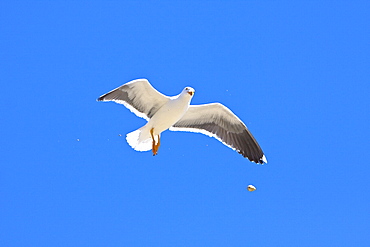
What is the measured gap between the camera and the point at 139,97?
7.76 metres

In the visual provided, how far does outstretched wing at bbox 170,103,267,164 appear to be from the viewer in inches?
340

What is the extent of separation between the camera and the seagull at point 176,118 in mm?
7523

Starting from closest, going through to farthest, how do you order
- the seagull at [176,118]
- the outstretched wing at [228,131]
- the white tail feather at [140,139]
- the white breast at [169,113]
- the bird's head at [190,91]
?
the bird's head at [190,91]
the white breast at [169,113]
the seagull at [176,118]
the white tail feather at [140,139]
the outstretched wing at [228,131]

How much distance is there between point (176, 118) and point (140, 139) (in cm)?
65

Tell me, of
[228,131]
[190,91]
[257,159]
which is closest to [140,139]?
[190,91]

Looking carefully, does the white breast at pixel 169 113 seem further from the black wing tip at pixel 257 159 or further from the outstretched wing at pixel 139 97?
the black wing tip at pixel 257 159

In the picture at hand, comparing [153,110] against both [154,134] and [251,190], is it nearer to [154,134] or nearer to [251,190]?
[154,134]

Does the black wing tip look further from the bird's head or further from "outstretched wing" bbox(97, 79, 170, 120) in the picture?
the bird's head

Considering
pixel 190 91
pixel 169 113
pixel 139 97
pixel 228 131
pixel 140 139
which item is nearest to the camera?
pixel 190 91

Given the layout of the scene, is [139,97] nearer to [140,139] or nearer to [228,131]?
[140,139]

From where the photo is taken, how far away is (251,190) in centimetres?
746

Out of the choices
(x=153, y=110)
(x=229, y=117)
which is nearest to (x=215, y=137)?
(x=229, y=117)

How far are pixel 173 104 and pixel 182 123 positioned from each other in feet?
4.08

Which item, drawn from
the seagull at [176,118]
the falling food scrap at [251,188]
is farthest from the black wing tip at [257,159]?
the falling food scrap at [251,188]
